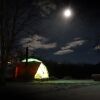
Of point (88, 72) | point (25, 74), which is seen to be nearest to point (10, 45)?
point (25, 74)

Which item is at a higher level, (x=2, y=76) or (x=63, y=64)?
(x=63, y=64)

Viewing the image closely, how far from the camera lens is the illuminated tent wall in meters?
44.7

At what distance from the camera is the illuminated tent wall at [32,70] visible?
4472 centimetres

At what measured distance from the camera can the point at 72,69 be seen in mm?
59062

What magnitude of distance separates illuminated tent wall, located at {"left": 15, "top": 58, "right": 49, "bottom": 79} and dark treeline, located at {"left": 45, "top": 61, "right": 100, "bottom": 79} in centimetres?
1121

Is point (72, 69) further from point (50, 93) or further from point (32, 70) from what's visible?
point (50, 93)

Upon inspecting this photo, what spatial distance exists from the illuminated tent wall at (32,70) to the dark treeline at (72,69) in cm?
1121

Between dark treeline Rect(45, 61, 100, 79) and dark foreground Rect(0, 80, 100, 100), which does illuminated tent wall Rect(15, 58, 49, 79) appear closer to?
dark treeline Rect(45, 61, 100, 79)

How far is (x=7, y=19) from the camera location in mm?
34875

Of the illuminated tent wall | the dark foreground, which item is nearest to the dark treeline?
the illuminated tent wall

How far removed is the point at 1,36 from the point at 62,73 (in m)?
24.8

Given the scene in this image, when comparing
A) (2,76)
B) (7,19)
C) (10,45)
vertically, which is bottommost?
(2,76)

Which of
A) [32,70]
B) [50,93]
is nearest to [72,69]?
[32,70]

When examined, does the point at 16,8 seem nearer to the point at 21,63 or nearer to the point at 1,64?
the point at 1,64
